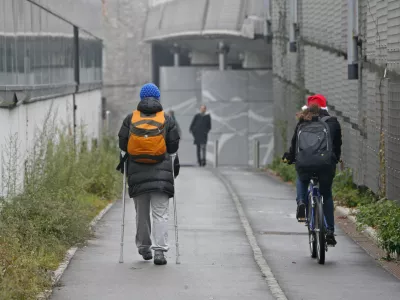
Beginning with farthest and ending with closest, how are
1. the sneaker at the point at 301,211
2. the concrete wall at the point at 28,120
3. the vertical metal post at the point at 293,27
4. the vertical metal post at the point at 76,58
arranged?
the vertical metal post at the point at 293,27 < the vertical metal post at the point at 76,58 < the concrete wall at the point at 28,120 < the sneaker at the point at 301,211

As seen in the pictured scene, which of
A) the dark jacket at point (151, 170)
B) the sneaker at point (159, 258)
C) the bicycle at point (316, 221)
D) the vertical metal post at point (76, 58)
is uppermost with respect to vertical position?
the vertical metal post at point (76, 58)

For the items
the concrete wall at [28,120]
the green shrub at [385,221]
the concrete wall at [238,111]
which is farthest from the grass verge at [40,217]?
the concrete wall at [238,111]

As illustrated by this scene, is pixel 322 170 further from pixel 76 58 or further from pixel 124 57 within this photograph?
pixel 124 57

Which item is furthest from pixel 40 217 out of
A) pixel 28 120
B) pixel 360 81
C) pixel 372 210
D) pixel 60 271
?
pixel 360 81

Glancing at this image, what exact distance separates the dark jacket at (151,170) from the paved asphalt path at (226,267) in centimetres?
76

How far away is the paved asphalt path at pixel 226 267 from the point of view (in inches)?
388

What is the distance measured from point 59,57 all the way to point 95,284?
12.7m

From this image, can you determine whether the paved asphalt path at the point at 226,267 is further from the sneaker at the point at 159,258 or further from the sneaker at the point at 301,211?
the sneaker at the point at 301,211

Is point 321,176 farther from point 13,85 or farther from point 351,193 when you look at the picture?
point 351,193

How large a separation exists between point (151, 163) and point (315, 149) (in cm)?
170

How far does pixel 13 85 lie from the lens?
1485 centimetres

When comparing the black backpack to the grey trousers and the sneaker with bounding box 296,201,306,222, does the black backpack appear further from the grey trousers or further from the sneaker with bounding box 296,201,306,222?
the grey trousers

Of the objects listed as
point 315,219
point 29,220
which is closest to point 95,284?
point 29,220

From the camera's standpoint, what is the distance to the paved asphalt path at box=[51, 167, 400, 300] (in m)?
9.86
